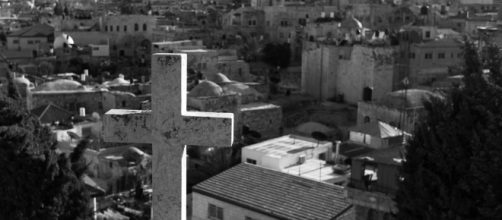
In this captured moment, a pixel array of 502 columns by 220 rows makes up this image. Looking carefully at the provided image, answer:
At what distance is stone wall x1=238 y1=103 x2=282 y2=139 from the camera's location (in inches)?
979

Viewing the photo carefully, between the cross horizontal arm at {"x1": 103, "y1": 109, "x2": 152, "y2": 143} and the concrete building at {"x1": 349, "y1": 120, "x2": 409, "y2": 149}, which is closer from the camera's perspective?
the cross horizontal arm at {"x1": 103, "y1": 109, "x2": 152, "y2": 143}

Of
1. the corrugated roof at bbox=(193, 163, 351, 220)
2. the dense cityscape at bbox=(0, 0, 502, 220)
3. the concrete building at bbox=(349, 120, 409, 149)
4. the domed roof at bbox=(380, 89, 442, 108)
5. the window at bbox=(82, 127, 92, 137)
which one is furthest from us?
the domed roof at bbox=(380, 89, 442, 108)

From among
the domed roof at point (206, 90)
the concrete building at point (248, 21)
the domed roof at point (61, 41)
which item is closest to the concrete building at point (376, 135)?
the domed roof at point (206, 90)

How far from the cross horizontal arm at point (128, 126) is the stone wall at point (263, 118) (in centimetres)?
2005

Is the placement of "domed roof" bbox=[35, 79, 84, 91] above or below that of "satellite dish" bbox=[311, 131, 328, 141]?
above

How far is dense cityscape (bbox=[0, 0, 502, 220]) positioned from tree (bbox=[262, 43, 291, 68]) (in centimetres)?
17

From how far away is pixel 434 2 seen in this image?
6038 centimetres

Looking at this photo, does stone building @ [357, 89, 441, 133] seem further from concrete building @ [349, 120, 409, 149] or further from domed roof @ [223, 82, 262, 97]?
domed roof @ [223, 82, 262, 97]

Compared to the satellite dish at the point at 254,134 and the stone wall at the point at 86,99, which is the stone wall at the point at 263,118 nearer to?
the satellite dish at the point at 254,134

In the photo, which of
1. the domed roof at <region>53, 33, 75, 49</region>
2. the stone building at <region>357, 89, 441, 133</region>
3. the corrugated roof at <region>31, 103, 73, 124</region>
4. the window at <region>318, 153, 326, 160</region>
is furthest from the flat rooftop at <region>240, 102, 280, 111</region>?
the domed roof at <region>53, 33, 75, 49</region>

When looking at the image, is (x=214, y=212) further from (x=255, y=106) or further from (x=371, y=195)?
(x=255, y=106)

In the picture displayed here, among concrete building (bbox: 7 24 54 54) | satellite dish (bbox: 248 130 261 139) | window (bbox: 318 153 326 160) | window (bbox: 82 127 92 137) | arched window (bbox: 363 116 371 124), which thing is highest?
concrete building (bbox: 7 24 54 54)

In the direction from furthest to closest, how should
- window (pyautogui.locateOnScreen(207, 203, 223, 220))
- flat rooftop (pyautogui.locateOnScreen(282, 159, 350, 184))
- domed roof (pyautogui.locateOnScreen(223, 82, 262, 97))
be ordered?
domed roof (pyautogui.locateOnScreen(223, 82, 262, 97)) → flat rooftop (pyautogui.locateOnScreen(282, 159, 350, 184)) → window (pyautogui.locateOnScreen(207, 203, 223, 220))

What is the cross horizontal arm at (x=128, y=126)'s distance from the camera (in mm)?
4199
